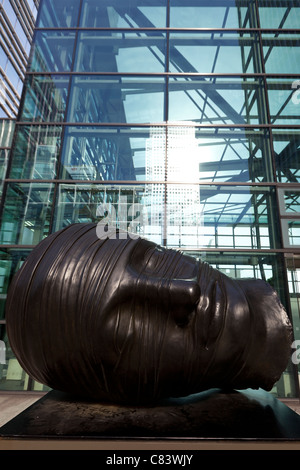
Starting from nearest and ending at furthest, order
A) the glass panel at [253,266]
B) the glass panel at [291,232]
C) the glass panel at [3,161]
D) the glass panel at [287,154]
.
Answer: the glass panel at [253,266] < the glass panel at [291,232] < the glass panel at [287,154] < the glass panel at [3,161]

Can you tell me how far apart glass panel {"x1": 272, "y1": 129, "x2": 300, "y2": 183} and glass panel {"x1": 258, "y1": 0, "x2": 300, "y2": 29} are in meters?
3.49

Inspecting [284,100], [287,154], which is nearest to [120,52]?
[284,100]

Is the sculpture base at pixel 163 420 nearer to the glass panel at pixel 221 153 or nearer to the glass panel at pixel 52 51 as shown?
the glass panel at pixel 221 153

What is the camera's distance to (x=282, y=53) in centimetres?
818

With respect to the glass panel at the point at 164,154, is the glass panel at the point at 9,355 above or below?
below

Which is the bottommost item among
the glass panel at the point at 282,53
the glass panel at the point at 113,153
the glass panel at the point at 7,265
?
the glass panel at the point at 7,265

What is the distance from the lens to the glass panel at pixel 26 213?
6822mm

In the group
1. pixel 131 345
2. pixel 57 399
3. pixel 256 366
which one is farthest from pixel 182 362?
pixel 57 399

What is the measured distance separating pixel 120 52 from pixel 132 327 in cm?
869

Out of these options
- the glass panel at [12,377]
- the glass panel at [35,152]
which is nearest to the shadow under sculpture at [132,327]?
the glass panel at [12,377]

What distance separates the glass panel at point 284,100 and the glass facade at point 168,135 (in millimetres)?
31

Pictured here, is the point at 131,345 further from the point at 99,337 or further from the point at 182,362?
the point at 182,362

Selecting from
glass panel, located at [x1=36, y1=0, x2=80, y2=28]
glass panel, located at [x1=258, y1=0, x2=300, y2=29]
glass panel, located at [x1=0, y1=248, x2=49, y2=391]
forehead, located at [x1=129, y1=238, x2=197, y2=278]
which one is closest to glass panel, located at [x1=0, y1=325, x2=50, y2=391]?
glass panel, located at [x1=0, y1=248, x2=49, y2=391]

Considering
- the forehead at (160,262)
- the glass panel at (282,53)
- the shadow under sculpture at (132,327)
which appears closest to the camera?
the shadow under sculpture at (132,327)
